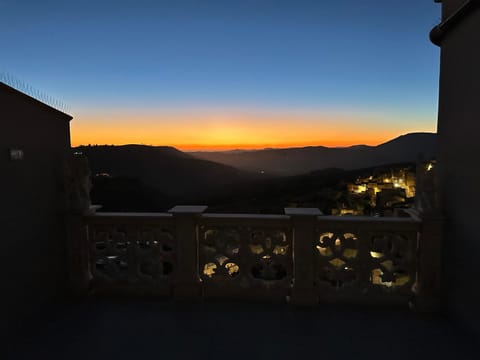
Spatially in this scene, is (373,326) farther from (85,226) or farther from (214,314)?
(85,226)

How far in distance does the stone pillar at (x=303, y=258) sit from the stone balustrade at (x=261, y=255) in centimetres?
1

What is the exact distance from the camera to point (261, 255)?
419 centimetres

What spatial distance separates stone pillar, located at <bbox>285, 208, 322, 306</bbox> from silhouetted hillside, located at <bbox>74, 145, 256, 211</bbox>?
148 feet

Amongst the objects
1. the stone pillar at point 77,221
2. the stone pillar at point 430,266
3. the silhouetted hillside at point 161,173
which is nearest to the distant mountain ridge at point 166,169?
the silhouetted hillside at point 161,173

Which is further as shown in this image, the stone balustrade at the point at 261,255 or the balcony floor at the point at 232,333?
the stone balustrade at the point at 261,255

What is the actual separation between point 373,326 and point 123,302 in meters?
3.32

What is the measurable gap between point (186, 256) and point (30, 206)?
2073mm

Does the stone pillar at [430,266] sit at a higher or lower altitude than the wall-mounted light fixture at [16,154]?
lower

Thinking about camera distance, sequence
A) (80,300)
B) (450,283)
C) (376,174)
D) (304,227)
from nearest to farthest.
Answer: (450,283) → (304,227) → (80,300) → (376,174)

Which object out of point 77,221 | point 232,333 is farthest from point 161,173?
point 232,333

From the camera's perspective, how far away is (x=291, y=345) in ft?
10.7

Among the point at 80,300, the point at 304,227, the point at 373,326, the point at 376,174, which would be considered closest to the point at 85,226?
the point at 80,300

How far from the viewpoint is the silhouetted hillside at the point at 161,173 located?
173 ft

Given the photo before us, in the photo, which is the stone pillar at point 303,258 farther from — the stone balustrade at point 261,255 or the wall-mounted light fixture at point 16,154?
the wall-mounted light fixture at point 16,154
